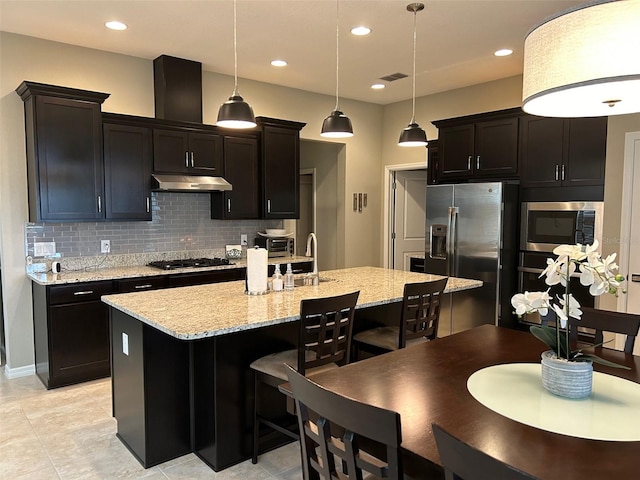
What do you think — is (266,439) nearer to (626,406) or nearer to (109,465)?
(109,465)

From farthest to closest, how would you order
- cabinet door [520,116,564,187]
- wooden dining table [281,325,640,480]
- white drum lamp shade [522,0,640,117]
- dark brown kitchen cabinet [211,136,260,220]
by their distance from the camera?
dark brown kitchen cabinet [211,136,260,220] → cabinet door [520,116,564,187] → wooden dining table [281,325,640,480] → white drum lamp shade [522,0,640,117]

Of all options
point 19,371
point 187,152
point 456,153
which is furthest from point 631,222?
point 19,371

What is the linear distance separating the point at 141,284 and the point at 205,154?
156cm

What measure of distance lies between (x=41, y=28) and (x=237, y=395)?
11.6 feet

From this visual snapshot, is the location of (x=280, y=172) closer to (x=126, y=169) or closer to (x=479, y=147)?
(x=126, y=169)

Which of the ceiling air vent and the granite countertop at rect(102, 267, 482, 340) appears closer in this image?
the granite countertop at rect(102, 267, 482, 340)

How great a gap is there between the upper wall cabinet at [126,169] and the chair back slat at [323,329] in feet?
8.85

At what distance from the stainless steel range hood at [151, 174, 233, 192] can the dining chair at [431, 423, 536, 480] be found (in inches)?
157

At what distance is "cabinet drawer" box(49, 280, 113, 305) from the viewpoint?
380 centimetres

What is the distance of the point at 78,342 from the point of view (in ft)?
12.9

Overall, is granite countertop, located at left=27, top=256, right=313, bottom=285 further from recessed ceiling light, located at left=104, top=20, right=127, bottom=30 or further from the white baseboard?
recessed ceiling light, located at left=104, top=20, right=127, bottom=30

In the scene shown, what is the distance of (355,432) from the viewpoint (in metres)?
1.20

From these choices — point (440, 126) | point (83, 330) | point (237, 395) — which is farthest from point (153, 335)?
point (440, 126)

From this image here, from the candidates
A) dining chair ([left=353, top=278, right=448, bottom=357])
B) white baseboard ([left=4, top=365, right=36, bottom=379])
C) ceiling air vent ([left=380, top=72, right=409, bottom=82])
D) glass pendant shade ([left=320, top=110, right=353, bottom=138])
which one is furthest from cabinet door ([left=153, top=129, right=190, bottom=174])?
dining chair ([left=353, top=278, right=448, bottom=357])
